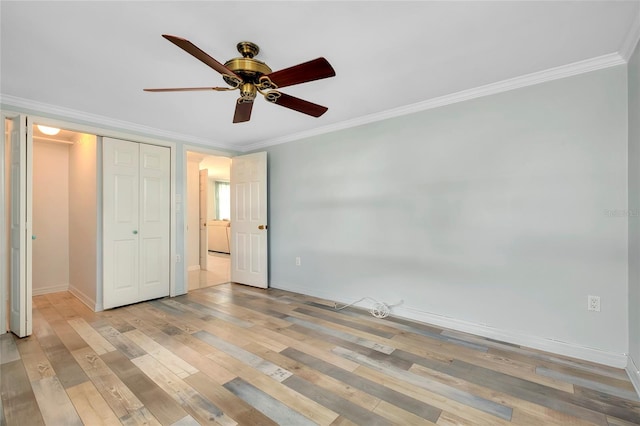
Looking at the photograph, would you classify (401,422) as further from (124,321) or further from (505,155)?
(124,321)

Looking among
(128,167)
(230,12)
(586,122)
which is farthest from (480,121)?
(128,167)

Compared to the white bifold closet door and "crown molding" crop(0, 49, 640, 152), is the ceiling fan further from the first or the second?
the white bifold closet door

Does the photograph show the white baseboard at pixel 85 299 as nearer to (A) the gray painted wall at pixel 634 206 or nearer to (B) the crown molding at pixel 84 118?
(B) the crown molding at pixel 84 118

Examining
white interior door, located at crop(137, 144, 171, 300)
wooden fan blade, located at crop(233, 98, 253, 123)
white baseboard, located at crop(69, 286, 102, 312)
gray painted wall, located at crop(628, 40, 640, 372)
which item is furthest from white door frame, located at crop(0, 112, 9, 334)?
gray painted wall, located at crop(628, 40, 640, 372)

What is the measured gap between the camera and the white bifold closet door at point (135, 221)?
135 inches

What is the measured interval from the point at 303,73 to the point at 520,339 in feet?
9.03

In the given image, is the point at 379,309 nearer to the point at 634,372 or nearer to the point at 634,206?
the point at 634,372

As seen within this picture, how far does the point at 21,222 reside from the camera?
2684 millimetres

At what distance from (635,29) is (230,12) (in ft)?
8.05

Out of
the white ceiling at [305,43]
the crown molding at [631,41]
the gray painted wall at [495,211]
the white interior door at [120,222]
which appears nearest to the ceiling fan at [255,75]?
the white ceiling at [305,43]

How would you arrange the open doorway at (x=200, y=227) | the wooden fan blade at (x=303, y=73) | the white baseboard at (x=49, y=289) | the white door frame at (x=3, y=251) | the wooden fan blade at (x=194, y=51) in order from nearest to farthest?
the wooden fan blade at (x=194, y=51)
the wooden fan blade at (x=303, y=73)
the white door frame at (x=3, y=251)
the white baseboard at (x=49, y=289)
the open doorway at (x=200, y=227)

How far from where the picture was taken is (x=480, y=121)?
2646 millimetres

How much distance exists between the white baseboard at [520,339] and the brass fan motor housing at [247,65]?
266 cm

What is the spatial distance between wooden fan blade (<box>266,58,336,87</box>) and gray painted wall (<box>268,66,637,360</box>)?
168 centimetres
